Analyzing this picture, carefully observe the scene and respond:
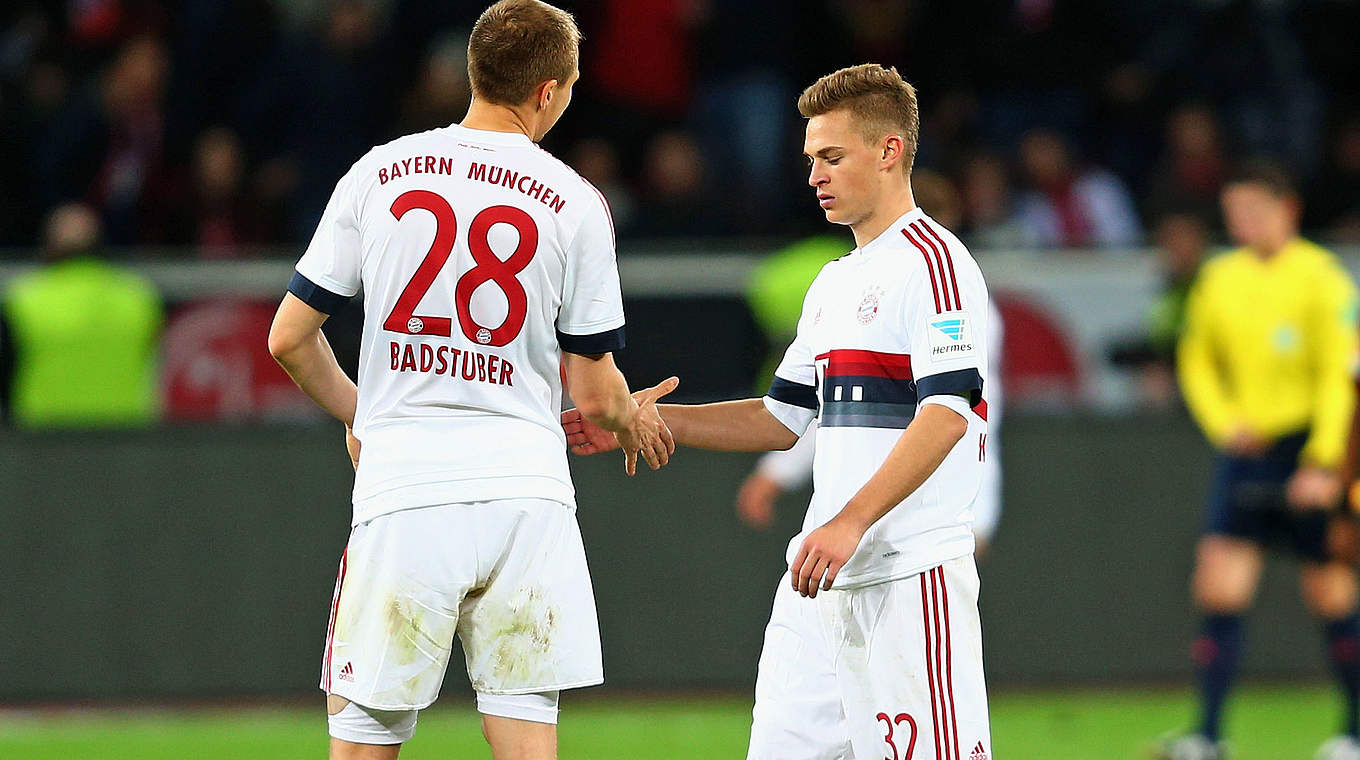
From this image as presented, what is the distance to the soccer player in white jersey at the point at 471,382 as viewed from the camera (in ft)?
14.2

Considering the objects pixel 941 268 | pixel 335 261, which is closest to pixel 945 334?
pixel 941 268

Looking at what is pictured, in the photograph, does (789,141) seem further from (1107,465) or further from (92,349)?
(92,349)

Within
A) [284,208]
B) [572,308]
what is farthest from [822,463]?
[284,208]

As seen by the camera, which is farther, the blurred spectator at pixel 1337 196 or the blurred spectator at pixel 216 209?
the blurred spectator at pixel 1337 196

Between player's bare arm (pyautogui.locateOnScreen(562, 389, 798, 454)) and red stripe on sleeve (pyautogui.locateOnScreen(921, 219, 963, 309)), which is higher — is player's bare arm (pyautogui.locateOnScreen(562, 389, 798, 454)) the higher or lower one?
the lower one

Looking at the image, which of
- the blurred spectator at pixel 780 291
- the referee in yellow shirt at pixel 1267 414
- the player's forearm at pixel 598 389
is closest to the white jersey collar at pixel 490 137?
the player's forearm at pixel 598 389

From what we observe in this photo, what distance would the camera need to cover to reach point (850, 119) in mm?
4566

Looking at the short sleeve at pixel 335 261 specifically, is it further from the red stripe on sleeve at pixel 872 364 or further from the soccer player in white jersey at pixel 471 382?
the red stripe on sleeve at pixel 872 364

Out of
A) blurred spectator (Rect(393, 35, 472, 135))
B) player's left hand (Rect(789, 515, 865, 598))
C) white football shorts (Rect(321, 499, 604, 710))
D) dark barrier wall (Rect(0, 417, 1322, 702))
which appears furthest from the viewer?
blurred spectator (Rect(393, 35, 472, 135))

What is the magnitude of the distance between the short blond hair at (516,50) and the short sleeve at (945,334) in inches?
38.9

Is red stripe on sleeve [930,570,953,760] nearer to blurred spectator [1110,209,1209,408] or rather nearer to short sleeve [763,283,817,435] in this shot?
short sleeve [763,283,817,435]

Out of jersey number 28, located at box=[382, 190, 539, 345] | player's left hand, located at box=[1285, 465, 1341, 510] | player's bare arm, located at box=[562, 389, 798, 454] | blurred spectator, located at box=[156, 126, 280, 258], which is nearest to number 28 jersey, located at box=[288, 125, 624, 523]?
jersey number 28, located at box=[382, 190, 539, 345]

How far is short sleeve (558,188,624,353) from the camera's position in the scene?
4.43 m

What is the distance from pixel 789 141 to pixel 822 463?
7705 mm
